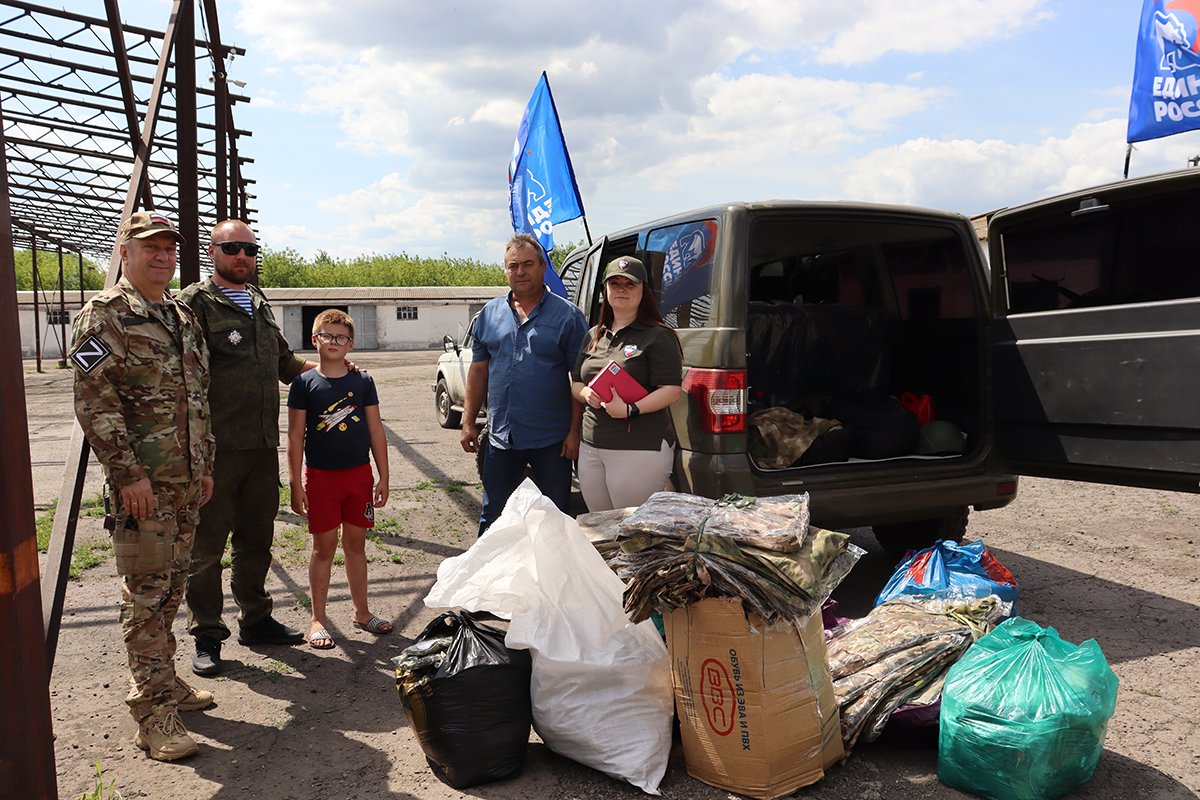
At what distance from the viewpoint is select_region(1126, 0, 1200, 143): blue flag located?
6840 millimetres

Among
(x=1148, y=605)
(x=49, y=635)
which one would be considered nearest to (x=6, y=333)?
(x=49, y=635)

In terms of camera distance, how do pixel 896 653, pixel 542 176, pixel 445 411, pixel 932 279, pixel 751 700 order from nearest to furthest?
pixel 751 700 → pixel 896 653 → pixel 932 279 → pixel 542 176 → pixel 445 411

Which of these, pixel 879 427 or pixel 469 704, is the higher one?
pixel 879 427

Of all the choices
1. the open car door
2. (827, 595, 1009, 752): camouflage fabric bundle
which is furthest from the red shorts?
the open car door

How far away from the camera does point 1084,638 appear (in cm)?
391

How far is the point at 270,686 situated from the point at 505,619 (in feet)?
4.57

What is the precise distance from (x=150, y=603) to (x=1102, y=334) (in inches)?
163

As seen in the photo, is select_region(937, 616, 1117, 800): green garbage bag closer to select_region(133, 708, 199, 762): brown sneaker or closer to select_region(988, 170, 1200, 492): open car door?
select_region(988, 170, 1200, 492): open car door

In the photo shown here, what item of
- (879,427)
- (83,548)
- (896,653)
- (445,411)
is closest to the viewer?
(896,653)

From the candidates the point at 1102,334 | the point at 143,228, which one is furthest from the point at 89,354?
the point at 1102,334

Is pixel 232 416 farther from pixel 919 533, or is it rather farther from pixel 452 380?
pixel 452 380

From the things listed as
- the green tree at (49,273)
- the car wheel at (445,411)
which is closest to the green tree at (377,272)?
the green tree at (49,273)

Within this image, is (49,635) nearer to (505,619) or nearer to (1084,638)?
(505,619)

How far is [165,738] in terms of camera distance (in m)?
2.94
